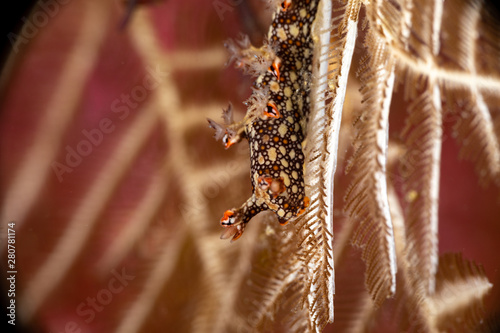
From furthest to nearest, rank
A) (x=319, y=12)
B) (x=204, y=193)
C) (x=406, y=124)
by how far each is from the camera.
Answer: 1. (x=204, y=193)
2. (x=319, y=12)
3. (x=406, y=124)

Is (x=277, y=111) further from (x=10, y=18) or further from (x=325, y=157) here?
(x=10, y=18)

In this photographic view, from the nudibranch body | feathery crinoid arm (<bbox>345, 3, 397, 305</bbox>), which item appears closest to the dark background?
feathery crinoid arm (<bbox>345, 3, 397, 305</bbox>)

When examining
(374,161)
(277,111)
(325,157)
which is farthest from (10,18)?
(374,161)

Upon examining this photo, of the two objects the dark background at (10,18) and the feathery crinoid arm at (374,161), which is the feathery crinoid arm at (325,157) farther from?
the dark background at (10,18)

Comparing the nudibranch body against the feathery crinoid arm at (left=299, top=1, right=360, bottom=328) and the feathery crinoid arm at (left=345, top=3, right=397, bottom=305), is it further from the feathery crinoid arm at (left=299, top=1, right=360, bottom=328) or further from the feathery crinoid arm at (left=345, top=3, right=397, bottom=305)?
the feathery crinoid arm at (left=345, top=3, right=397, bottom=305)

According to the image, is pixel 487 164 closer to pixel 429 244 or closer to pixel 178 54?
pixel 429 244

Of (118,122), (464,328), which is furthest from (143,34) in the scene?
(464,328)

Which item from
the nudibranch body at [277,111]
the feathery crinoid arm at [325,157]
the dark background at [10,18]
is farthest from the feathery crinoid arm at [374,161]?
the dark background at [10,18]

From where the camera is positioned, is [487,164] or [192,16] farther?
[192,16]
